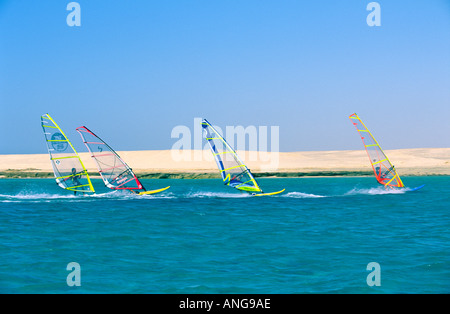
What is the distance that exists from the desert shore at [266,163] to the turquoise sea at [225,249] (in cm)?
5250

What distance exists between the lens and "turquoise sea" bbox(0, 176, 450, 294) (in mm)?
10148

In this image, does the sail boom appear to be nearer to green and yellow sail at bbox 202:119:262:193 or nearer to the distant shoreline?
green and yellow sail at bbox 202:119:262:193

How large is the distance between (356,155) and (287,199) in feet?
291

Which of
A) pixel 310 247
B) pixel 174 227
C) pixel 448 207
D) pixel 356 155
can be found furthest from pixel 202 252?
pixel 356 155

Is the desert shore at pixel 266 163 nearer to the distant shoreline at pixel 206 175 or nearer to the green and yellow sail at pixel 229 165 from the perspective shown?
the distant shoreline at pixel 206 175

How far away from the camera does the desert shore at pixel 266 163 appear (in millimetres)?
78562

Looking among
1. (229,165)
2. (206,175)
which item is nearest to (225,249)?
(229,165)

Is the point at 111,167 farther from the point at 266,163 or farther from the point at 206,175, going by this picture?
the point at 266,163

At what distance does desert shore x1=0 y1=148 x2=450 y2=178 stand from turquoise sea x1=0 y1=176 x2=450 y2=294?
52495 mm

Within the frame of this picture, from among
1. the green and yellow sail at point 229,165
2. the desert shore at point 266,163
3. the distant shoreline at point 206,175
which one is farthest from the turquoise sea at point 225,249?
the desert shore at point 266,163

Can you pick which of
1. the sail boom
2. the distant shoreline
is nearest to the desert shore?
the distant shoreline

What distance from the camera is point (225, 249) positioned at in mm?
13984

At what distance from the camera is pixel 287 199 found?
3123 centimetres
